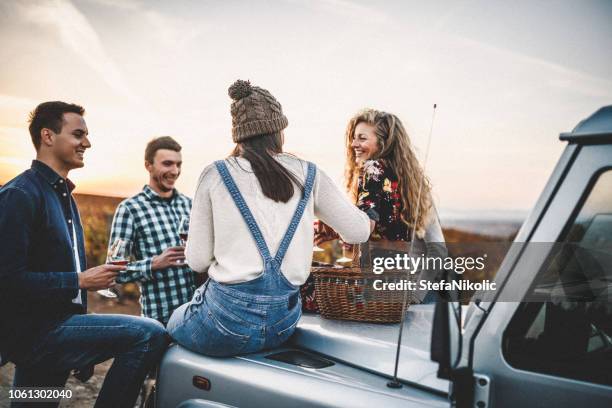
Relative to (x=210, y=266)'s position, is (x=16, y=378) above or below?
below

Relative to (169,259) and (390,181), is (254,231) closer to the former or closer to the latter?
(390,181)

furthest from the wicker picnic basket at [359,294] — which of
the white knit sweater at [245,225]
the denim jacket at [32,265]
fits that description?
the denim jacket at [32,265]

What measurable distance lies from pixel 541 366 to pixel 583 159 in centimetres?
68

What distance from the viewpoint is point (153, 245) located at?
162 inches

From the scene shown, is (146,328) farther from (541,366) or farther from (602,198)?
(602,198)

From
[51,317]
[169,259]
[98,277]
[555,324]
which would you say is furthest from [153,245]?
[555,324]

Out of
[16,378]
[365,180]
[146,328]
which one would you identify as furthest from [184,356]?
[365,180]

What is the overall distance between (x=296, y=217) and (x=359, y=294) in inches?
21.0

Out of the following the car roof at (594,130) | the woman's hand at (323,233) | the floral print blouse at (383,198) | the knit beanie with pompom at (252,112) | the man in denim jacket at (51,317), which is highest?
the knit beanie with pompom at (252,112)

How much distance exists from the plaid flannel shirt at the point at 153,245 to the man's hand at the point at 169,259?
0.74 feet

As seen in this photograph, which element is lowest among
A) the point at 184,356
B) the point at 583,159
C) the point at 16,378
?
the point at 16,378

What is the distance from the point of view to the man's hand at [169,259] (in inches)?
146

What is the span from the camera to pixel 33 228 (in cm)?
265

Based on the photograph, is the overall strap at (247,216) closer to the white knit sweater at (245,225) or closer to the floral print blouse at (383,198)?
the white knit sweater at (245,225)
